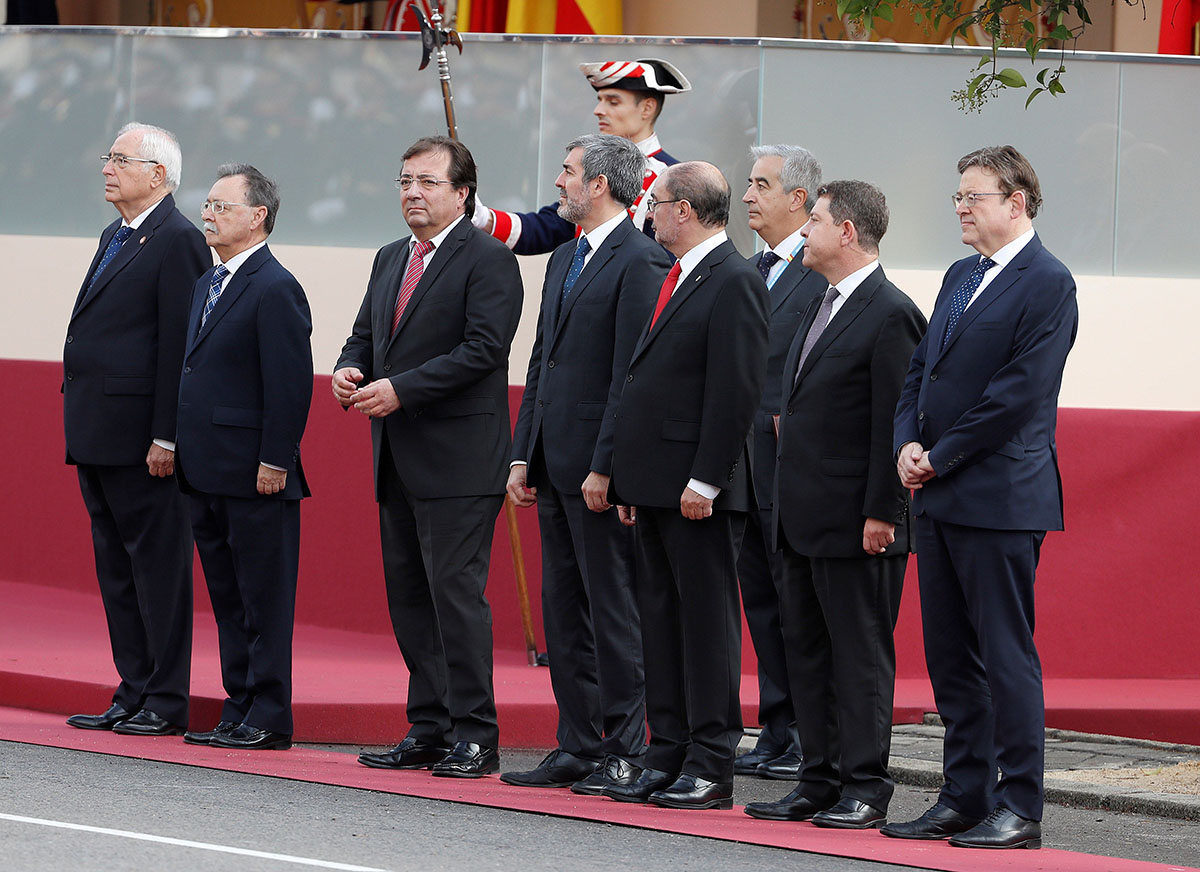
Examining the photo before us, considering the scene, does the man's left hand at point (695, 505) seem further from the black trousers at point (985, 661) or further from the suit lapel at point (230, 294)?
the suit lapel at point (230, 294)

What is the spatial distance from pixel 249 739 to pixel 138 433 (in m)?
1.22

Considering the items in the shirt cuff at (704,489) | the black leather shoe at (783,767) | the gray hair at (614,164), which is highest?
the gray hair at (614,164)

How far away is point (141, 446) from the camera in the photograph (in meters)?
7.16

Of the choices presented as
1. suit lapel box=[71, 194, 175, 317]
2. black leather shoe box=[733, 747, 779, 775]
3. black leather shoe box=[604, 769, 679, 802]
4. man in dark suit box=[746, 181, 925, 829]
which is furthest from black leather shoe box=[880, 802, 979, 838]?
suit lapel box=[71, 194, 175, 317]

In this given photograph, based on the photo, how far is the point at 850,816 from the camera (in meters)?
5.66

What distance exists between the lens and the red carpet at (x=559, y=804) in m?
5.29

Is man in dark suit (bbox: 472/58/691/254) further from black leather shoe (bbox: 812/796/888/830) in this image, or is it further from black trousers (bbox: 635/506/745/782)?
black leather shoe (bbox: 812/796/888/830)

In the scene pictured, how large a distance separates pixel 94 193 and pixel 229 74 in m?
0.90

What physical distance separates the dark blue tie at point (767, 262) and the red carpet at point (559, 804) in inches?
81.6

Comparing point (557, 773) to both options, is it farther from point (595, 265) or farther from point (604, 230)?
point (604, 230)

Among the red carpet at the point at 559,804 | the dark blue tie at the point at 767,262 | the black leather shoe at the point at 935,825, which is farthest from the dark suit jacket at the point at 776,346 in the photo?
the black leather shoe at the point at 935,825

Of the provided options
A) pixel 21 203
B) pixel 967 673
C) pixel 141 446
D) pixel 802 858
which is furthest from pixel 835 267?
pixel 21 203

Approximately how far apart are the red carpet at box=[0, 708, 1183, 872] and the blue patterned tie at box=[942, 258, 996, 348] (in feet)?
4.77

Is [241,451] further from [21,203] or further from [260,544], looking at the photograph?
[21,203]
